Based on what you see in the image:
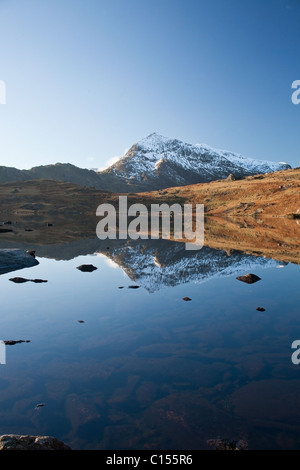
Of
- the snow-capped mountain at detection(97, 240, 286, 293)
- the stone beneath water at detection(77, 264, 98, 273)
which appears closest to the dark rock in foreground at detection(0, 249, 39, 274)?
the stone beneath water at detection(77, 264, 98, 273)

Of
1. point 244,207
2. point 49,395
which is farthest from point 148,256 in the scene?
point 244,207

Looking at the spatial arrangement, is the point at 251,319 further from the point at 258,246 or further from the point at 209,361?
the point at 258,246

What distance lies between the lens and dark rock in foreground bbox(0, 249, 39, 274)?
85.8 feet

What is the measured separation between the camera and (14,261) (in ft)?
89.2

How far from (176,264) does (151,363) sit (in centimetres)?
1815

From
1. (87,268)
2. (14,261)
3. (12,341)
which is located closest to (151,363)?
(12,341)

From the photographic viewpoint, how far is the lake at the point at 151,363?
825cm

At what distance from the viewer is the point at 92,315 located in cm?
1620

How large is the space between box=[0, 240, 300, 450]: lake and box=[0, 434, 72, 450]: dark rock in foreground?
768 millimetres

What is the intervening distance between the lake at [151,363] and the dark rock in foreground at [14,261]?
4.16 m

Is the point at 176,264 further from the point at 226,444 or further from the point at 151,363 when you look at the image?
the point at 226,444

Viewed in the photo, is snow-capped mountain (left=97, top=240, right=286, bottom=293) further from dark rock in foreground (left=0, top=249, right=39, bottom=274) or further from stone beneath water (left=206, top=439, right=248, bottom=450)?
stone beneath water (left=206, top=439, right=248, bottom=450)
